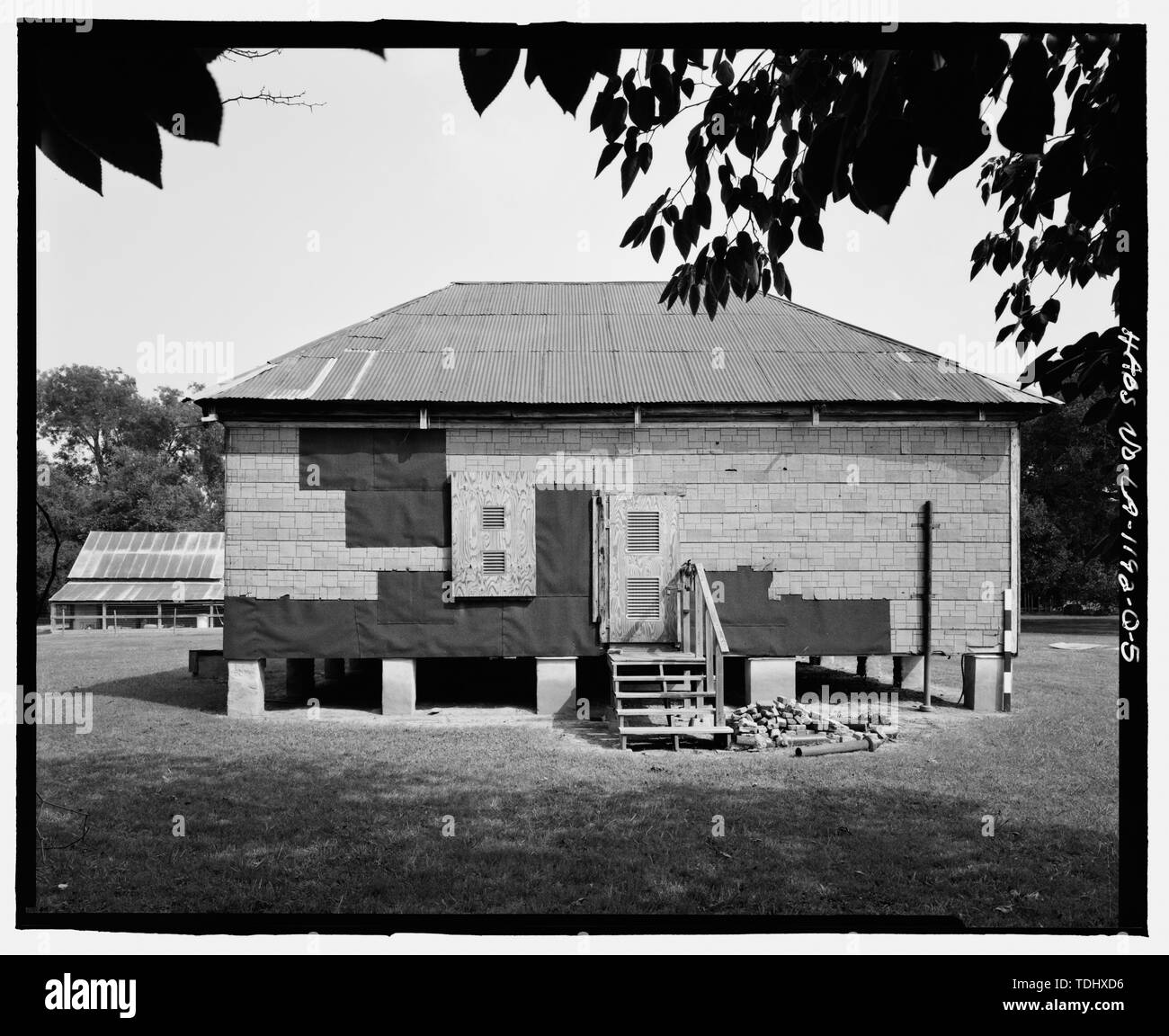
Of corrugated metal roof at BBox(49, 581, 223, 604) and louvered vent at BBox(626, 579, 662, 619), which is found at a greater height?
louvered vent at BBox(626, 579, 662, 619)

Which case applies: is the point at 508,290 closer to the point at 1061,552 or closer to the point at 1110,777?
the point at 1110,777

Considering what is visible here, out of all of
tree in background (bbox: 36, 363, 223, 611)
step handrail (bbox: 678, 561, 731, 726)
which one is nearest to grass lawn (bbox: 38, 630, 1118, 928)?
step handrail (bbox: 678, 561, 731, 726)

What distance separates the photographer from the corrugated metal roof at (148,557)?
26.7 meters

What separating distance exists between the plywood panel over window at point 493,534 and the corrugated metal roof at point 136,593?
2049 centimetres

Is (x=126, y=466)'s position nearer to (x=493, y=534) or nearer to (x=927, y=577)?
(x=493, y=534)

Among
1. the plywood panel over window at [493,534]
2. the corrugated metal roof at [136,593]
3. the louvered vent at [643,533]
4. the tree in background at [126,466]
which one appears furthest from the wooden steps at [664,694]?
the corrugated metal roof at [136,593]

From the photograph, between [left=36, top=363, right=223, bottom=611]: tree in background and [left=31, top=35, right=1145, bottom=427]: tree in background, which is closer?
[left=31, top=35, right=1145, bottom=427]: tree in background

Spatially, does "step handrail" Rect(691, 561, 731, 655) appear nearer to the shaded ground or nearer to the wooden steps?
the wooden steps

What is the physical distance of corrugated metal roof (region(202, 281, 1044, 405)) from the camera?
35.2 ft

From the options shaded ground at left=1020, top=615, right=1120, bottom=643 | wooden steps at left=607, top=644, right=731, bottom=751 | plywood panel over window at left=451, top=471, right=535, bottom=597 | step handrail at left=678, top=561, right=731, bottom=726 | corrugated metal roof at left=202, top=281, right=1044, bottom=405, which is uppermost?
corrugated metal roof at left=202, top=281, right=1044, bottom=405

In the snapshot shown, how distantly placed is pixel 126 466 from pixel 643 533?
25.6 metres

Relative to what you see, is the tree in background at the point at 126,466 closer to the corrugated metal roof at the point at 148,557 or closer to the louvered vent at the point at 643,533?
the corrugated metal roof at the point at 148,557

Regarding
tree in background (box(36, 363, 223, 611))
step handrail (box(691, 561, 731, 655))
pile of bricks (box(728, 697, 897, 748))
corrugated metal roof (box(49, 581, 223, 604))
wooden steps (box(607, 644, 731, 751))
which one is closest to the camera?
step handrail (box(691, 561, 731, 655))

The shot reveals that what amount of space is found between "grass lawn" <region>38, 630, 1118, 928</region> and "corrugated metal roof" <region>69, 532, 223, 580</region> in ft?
62.6
